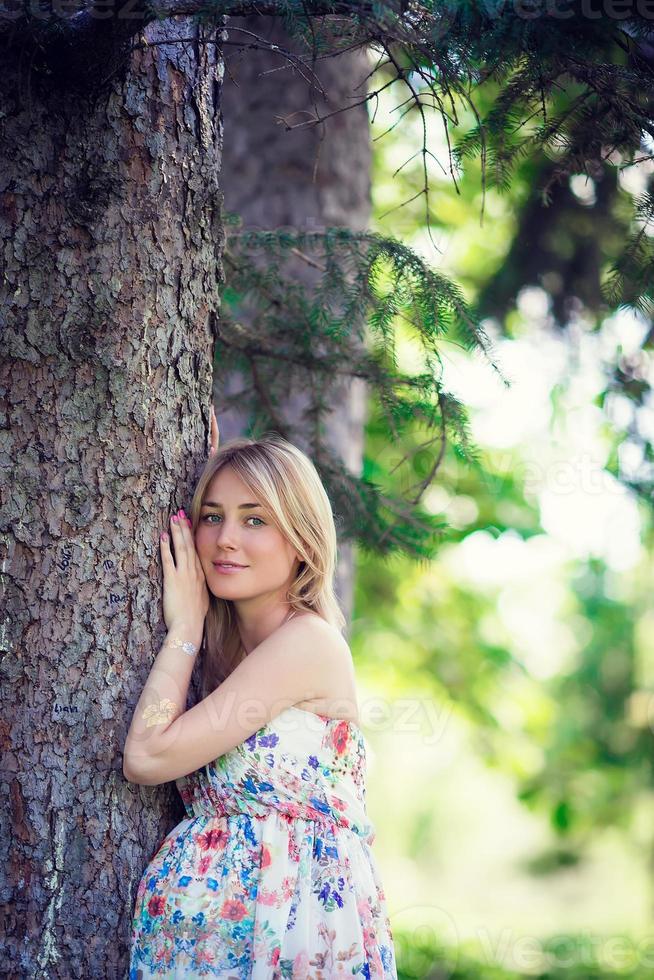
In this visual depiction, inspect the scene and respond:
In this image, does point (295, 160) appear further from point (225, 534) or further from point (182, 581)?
point (182, 581)

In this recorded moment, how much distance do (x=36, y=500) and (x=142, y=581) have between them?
312 millimetres

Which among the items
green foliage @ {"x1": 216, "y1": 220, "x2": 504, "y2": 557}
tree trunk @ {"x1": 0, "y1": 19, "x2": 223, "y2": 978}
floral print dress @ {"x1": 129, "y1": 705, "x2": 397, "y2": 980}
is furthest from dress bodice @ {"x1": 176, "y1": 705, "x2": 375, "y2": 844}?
green foliage @ {"x1": 216, "y1": 220, "x2": 504, "y2": 557}

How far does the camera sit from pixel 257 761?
2.16 meters

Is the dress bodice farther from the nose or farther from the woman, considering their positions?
the nose

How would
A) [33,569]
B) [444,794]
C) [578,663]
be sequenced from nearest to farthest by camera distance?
[33,569] → [578,663] → [444,794]

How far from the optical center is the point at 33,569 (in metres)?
1.99

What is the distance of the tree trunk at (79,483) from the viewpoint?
196 centimetres

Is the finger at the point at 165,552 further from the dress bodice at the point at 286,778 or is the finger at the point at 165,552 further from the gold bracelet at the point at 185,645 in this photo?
the dress bodice at the point at 286,778

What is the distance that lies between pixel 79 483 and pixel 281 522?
560 millimetres

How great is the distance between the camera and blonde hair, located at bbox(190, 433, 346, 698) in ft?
7.63

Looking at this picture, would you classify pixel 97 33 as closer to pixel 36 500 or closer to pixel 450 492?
pixel 36 500

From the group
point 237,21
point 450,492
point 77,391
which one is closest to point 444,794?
point 450,492

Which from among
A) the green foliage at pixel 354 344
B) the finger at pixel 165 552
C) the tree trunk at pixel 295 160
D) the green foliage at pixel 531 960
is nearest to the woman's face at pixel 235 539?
the finger at pixel 165 552

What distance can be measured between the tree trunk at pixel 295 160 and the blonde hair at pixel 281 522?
5.83 feet
